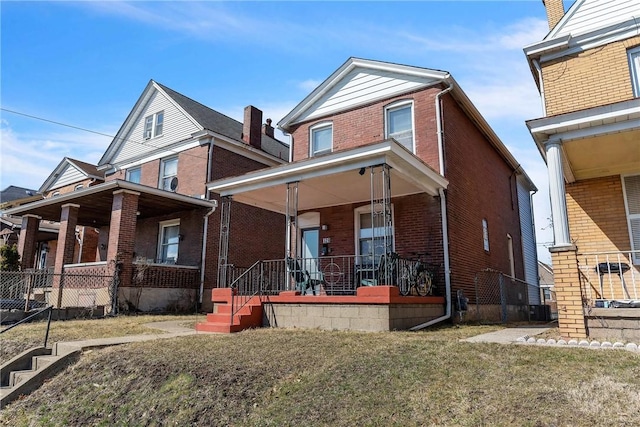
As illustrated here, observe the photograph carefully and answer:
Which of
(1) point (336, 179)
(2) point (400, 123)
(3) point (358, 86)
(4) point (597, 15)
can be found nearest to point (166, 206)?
(3) point (358, 86)

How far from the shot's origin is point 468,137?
45.5 feet

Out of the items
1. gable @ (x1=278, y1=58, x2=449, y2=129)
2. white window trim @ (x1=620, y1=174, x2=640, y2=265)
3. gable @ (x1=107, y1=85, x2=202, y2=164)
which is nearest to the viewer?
white window trim @ (x1=620, y1=174, x2=640, y2=265)

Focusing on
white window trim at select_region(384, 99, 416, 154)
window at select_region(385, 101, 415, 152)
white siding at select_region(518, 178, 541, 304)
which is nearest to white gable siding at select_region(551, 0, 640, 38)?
white window trim at select_region(384, 99, 416, 154)

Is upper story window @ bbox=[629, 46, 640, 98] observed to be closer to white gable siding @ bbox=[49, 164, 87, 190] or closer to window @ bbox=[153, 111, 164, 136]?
window @ bbox=[153, 111, 164, 136]

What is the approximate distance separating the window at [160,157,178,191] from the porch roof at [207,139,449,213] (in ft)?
22.4

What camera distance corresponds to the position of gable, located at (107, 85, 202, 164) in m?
18.8

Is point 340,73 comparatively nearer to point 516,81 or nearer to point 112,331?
point 516,81

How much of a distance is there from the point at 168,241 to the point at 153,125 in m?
5.97

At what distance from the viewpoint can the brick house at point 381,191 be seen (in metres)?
9.25

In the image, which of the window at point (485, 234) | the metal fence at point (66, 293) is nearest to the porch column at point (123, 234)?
the metal fence at point (66, 293)

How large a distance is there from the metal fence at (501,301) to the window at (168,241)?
446 inches

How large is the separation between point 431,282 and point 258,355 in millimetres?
5741

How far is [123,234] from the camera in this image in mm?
13930

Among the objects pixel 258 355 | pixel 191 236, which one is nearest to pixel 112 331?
pixel 258 355
